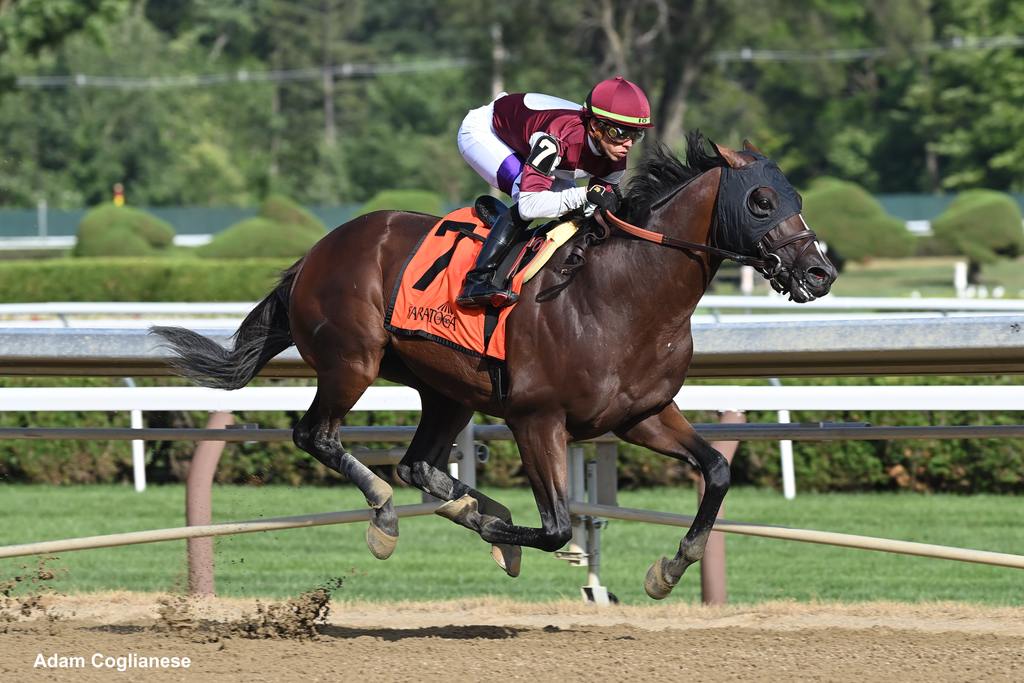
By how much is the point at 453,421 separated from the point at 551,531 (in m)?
0.83

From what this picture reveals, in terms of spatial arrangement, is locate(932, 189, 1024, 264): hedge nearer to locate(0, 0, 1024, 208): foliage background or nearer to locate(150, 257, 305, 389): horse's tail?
locate(0, 0, 1024, 208): foliage background

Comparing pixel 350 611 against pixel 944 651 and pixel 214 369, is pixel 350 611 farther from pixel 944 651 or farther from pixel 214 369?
pixel 944 651

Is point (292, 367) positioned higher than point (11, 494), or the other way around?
point (292, 367)

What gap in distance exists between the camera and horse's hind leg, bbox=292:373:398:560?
206 inches

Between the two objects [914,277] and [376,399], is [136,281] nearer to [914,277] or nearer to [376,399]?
[914,277]

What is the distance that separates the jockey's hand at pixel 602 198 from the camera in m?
4.88

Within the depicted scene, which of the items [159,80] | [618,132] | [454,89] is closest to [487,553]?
[618,132]

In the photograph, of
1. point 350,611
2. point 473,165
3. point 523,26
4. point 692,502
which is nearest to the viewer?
point 473,165

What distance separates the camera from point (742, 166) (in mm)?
4723

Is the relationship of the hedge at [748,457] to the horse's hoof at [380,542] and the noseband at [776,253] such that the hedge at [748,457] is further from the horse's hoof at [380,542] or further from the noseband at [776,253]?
the noseband at [776,253]

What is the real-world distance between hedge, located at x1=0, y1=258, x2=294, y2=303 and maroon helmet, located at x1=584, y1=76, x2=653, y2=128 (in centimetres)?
1643

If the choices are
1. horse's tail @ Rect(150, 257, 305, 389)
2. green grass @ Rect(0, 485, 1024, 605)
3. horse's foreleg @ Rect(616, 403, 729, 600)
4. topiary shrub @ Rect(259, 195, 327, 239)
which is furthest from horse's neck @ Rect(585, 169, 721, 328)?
topiary shrub @ Rect(259, 195, 327, 239)

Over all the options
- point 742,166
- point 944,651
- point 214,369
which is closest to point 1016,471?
point 944,651

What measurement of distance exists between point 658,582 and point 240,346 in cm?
187
